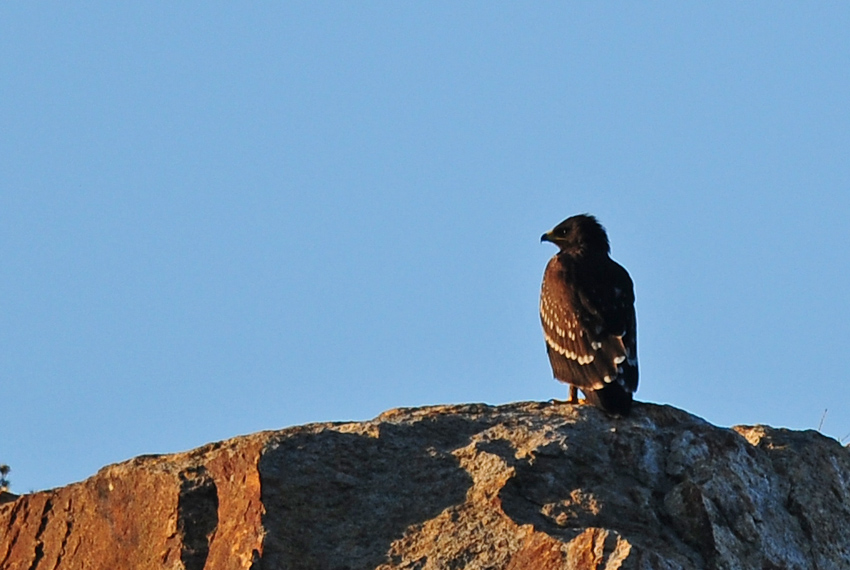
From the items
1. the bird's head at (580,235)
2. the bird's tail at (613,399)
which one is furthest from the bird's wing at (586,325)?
the bird's head at (580,235)

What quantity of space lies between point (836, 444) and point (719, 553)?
74.0 inches

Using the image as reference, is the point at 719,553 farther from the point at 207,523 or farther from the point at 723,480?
the point at 207,523

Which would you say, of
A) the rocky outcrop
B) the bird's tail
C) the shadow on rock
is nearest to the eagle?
the bird's tail

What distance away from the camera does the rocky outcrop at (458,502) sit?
6812 mm

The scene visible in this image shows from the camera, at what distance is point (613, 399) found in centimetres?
888

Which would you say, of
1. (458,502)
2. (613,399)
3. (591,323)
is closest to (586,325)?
(591,323)

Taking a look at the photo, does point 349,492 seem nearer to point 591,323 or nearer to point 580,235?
point 591,323

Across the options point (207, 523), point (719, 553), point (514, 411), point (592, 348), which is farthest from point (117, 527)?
point (592, 348)

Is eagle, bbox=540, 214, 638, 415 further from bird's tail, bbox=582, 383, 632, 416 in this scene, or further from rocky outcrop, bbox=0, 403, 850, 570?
rocky outcrop, bbox=0, 403, 850, 570

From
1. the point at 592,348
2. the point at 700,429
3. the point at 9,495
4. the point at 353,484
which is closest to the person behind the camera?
the point at 353,484

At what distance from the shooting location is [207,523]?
24.1ft

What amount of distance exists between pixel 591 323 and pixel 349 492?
385 cm

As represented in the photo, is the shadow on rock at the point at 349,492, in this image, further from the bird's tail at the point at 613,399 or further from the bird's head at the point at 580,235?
the bird's head at the point at 580,235

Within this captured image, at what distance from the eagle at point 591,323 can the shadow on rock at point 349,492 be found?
6.25 feet
